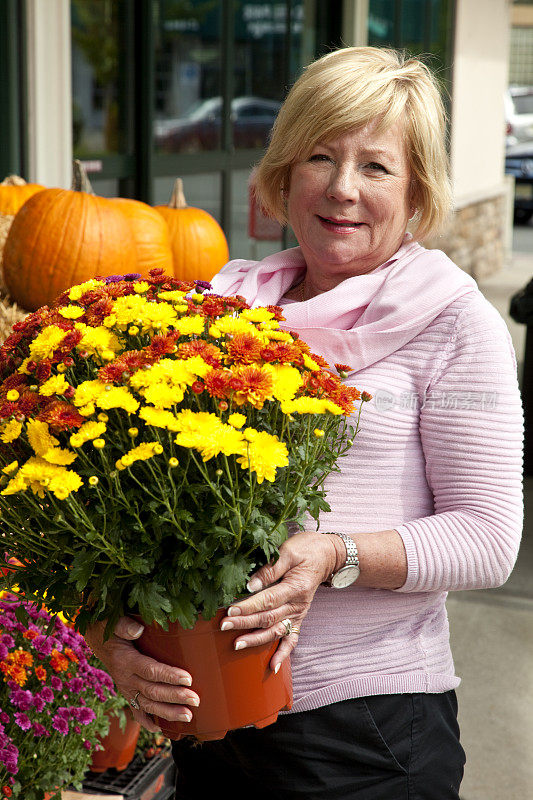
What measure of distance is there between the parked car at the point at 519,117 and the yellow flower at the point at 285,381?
20028 millimetres

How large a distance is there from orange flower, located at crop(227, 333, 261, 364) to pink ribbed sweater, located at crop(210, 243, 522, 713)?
315 mm

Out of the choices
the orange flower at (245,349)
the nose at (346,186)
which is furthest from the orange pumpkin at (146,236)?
the orange flower at (245,349)

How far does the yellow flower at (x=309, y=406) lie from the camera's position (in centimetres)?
121

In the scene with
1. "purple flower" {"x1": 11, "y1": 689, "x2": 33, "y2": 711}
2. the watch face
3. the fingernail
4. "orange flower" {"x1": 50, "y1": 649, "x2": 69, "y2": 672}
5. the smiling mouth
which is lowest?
"purple flower" {"x1": 11, "y1": 689, "x2": 33, "y2": 711}

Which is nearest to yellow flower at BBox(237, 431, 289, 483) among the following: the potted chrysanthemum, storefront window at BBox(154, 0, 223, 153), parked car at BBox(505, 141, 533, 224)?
the potted chrysanthemum

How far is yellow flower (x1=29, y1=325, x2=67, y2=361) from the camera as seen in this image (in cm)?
131

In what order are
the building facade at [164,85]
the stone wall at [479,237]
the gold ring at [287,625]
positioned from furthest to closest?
the stone wall at [479,237] → the building facade at [164,85] → the gold ring at [287,625]

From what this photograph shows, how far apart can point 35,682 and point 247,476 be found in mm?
969

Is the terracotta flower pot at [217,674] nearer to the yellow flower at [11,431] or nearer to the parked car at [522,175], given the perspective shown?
the yellow flower at [11,431]

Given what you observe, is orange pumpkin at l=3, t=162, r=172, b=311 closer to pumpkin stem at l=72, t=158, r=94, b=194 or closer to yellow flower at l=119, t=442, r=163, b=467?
pumpkin stem at l=72, t=158, r=94, b=194

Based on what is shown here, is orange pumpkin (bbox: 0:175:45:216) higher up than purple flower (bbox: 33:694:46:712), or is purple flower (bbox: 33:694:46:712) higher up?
orange pumpkin (bbox: 0:175:45:216)

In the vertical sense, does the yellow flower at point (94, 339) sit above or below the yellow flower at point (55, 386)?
above

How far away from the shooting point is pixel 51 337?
1.32 meters

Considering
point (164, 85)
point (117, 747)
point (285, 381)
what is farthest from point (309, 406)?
point (164, 85)
